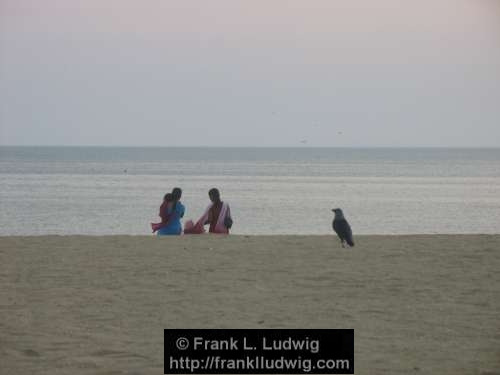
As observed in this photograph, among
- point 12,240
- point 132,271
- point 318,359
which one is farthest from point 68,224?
point 318,359

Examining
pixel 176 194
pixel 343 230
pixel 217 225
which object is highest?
pixel 176 194

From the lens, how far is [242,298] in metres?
7.54

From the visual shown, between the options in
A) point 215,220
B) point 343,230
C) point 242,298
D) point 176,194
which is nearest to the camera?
point 242,298

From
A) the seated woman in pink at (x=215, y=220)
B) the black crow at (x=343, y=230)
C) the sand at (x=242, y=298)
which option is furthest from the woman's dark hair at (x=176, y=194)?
the black crow at (x=343, y=230)

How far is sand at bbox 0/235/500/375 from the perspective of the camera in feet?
19.2

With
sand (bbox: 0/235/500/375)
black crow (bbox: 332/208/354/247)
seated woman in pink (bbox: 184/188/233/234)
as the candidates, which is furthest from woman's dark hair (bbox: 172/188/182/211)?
black crow (bbox: 332/208/354/247)

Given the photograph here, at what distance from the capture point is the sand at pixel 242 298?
5.86 m

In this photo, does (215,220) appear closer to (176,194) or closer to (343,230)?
(176,194)

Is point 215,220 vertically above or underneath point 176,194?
underneath

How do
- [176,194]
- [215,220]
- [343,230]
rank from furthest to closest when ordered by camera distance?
[215,220] < [176,194] < [343,230]

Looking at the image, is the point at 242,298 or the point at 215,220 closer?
the point at 242,298

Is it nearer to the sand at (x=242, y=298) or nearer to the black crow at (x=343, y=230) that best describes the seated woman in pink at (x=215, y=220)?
the sand at (x=242, y=298)

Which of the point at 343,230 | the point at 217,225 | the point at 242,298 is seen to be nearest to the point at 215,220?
the point at 217,225

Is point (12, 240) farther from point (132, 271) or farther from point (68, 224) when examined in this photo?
point (68, 224)
